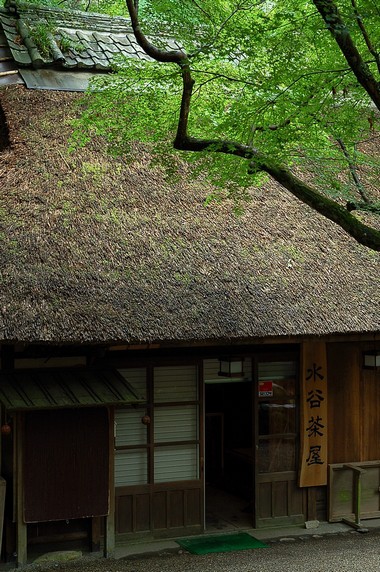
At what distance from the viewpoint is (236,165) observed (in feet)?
25.7

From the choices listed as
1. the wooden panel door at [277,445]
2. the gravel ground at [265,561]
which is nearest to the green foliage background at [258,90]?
the wooden panel door at [277,445]

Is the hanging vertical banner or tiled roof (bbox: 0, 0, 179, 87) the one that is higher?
tiled roof (bbox: 0, 0, 179, 87)

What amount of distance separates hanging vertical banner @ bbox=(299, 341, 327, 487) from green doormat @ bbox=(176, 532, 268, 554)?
1031mm

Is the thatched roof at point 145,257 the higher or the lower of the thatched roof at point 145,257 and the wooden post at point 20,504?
the higher

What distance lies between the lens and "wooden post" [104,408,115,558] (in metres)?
8.31

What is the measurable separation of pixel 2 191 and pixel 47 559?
4.12 meters

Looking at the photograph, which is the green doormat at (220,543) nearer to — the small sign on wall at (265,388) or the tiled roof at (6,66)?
the small sign on wall at (265,388)

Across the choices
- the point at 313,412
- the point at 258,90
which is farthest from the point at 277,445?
the point at 258,90

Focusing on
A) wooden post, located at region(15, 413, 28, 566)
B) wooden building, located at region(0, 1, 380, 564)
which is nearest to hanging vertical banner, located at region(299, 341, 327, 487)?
wooden building, located at region(0, 1, 380, 564)

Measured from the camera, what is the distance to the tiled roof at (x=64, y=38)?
11445 mm

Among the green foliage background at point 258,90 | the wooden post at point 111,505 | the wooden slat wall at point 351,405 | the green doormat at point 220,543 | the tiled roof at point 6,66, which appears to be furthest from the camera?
the tiled roof at point 6,66

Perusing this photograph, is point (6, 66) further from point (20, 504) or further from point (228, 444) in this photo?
point (228, 444)

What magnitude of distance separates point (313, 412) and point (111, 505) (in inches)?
113

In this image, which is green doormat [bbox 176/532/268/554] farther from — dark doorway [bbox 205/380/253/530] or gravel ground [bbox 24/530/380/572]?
dark doorway [bbox 205/380/253/530]
